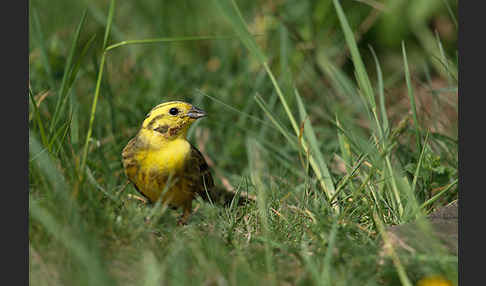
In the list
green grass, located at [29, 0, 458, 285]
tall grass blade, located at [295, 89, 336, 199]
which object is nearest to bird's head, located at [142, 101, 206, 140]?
green grass, located at [29, 0, 458, 285]

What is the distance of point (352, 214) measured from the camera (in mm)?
2785

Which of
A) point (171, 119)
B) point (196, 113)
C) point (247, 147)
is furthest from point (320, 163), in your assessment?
point (247, 147)

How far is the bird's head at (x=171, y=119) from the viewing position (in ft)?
10.4

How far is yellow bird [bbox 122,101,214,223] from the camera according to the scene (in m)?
3.06

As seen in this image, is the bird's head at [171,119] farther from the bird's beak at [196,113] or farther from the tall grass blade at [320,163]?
the tall grass blade at [320,163]

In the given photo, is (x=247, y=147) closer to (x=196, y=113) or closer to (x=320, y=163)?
(x=196, y=113)

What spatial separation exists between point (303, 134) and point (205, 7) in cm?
258

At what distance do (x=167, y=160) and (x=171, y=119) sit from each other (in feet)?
0.80

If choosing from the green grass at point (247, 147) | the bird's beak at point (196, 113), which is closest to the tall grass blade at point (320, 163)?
the green grass at point (247, 147)

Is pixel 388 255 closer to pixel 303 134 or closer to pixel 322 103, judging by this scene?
pixel 303 134

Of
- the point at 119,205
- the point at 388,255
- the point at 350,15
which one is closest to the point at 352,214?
the point at 388,255

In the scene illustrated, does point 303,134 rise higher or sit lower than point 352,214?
higher

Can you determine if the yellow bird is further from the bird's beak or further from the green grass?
the green grass

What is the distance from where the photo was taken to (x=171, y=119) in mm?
3193
